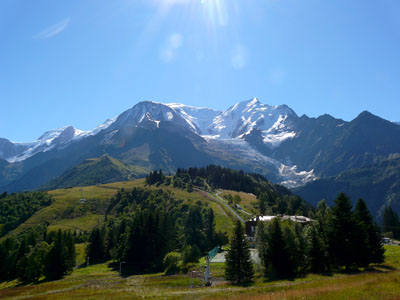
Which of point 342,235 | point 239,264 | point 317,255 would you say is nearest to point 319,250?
point 317,255

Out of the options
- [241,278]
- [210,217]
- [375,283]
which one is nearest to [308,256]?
[241,278]

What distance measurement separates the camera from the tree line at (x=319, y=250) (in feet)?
179

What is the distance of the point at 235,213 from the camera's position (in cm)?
16725

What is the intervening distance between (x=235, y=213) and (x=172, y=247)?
6186 cm

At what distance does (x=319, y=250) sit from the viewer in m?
57.1

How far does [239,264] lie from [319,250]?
1449 centimetres

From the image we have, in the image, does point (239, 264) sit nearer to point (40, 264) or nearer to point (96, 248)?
point (40, 264)

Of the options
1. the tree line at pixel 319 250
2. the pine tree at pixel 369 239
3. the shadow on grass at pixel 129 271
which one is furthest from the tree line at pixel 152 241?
the pine tree at pixel 369 239

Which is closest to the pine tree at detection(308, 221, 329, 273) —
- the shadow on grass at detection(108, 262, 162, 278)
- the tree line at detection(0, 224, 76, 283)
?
the shadow on grass at detection(108, 262, 162, 278)

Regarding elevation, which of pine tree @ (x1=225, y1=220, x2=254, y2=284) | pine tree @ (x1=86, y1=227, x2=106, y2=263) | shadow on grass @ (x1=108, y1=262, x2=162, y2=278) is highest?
pine tree @ (x1=86, y1=227, x2=106, y2=263)

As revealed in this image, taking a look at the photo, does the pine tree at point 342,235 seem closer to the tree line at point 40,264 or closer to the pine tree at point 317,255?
the pine tree at point 317,255

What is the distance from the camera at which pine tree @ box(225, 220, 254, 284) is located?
5828 centimetres

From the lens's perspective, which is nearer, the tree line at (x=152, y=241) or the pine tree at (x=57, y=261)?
the pine tree at (x=57, y=261)

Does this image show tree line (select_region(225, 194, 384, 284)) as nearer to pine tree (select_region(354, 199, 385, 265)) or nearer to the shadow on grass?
pine tree (select_region(354, 199, 385, 265))
